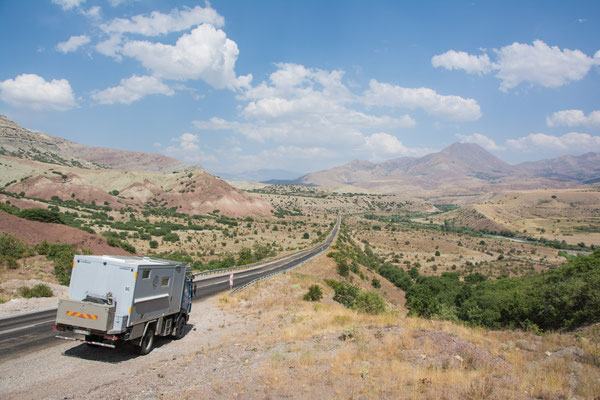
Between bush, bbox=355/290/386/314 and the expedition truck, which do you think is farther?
bush, bbox=355/290/386/314

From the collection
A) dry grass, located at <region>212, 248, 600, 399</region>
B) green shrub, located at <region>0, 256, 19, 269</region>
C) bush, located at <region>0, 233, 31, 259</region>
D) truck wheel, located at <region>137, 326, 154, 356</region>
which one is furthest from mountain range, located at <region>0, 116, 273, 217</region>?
dry grass, located at <region>212, 248, 600, 399</region>

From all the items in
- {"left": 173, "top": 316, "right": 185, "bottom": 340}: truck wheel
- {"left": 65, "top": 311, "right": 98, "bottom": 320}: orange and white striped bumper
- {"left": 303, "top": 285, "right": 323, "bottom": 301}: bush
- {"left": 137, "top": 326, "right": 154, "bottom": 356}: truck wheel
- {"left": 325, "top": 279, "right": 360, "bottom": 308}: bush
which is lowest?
{"left": 325, "top": 279, "right": 360, "bottom": 308}: bush

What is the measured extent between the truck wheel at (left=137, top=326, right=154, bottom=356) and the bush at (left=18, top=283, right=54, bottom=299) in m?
13.0

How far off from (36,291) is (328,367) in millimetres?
20520

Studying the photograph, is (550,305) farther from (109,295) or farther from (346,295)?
(109,295)

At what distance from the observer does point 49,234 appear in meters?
38.2

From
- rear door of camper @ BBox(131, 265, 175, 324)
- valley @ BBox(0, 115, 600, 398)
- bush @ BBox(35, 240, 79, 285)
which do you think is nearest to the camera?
valley @ BBox(0, 115, 600, 398)

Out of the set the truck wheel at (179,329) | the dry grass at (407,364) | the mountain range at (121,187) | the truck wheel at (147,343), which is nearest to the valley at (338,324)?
the dry grass at (407,364)

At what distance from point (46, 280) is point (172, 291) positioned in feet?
56.3

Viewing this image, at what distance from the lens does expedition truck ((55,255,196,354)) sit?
1076 centimetres

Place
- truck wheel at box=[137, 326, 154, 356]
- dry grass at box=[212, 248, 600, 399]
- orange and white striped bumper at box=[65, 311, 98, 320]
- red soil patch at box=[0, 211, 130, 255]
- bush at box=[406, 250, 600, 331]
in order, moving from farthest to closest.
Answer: red soil patch at box=[0, 211, 130, 255]
bush at box=[406, 250, 600, 331]
truck wheel at box=[137, 326, 154, 356]
orange and white striped bumper at box=[65, 311, 98, 320]
dry grass at box=[212, 248, 600, 399]

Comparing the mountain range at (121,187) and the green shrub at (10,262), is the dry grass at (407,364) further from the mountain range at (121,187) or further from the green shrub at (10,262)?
the mountain range at (121,187)

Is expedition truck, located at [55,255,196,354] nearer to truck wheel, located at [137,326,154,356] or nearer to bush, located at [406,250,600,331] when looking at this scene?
truck wheel, located at [137,326,154,356]

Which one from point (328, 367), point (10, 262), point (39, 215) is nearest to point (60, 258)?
point (10, 262)
